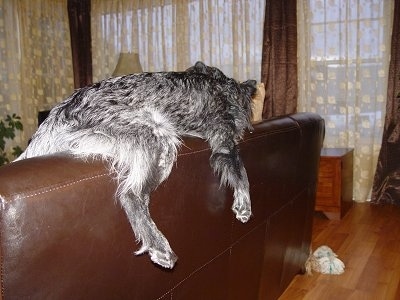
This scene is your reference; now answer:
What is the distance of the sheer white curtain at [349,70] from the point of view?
3.54m

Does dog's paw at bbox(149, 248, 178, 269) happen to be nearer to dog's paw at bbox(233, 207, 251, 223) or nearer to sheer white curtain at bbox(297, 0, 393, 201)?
dog's paw at bbox(233, 207, 251, 223)

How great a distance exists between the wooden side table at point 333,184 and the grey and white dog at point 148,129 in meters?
1.98

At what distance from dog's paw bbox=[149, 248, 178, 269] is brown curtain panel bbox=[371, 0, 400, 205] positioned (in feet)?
10.3

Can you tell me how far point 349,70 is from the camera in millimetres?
3666

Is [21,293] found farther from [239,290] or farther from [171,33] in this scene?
[171,33]

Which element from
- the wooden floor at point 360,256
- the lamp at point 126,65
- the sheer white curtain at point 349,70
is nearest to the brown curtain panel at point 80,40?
the lamp at point 126,65

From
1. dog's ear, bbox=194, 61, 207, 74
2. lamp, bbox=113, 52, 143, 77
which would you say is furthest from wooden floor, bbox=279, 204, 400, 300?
lamp, bbox=113, 52, 143, 77

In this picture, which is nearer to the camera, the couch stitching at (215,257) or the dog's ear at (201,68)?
the couch stitching at (215,257)

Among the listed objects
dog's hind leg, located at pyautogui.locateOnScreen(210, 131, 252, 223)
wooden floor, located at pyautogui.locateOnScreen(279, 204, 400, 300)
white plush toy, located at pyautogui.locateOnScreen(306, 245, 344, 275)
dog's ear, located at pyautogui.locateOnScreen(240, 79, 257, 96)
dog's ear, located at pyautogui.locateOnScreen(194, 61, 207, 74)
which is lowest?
wooden floor, located at pyautogui.locateOnScreen(279, 204, 400, 300)

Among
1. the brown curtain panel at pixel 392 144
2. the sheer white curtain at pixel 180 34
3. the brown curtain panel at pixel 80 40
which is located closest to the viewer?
the brown curtain panel at pixel 392 144

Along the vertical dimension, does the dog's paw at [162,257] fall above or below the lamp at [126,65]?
→ below

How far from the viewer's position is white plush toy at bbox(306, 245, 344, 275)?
223cm

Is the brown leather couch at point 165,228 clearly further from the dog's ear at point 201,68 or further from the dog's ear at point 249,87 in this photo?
the dog's ear at point 201,68

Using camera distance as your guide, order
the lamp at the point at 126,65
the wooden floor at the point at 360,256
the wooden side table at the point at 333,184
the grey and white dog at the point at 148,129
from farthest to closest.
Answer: the lamp at the point at 126,65 → the wooden side table at the point at 333,184 → the wooden floor at the point at 360,256 → the grey and white dog at the point at 148,129
